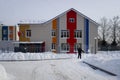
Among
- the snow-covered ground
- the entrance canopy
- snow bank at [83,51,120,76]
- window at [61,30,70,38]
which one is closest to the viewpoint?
the snow-covered ground

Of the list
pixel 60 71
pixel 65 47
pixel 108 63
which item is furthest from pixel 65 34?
pixel 60 71

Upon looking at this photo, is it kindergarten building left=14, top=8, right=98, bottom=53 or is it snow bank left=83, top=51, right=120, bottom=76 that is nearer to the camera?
snow bank left=83, top=51, right=120, bottom=76

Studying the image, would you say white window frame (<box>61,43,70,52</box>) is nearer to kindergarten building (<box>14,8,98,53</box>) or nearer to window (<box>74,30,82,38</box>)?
kindergarten building (<box>14,8,98,53</box>)

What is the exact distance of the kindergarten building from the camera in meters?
49.3

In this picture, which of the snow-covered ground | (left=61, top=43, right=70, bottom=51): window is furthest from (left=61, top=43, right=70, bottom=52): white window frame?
the snow-covered ground

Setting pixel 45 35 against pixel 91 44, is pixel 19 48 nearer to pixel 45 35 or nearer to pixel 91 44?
pixel 45 35

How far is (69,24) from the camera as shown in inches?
1941

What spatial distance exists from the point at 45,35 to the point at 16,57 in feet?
61.1

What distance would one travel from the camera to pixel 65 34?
163 feet

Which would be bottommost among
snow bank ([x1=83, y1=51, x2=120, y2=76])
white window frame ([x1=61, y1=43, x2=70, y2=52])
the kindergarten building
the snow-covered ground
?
the snow-covered ground

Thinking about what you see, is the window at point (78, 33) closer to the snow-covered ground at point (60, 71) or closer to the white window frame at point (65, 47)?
the white window frame at point (65, 47)

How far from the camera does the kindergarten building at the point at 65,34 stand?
49.3 m

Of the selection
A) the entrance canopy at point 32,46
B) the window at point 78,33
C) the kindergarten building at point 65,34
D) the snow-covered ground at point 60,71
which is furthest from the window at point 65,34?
the snow-covered ground at point 60,71

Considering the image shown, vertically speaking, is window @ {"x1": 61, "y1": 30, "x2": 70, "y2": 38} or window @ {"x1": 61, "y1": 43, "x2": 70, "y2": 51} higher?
window @ {"x1": 61, "y1": 30, "x2": 70, "y2": 38}
